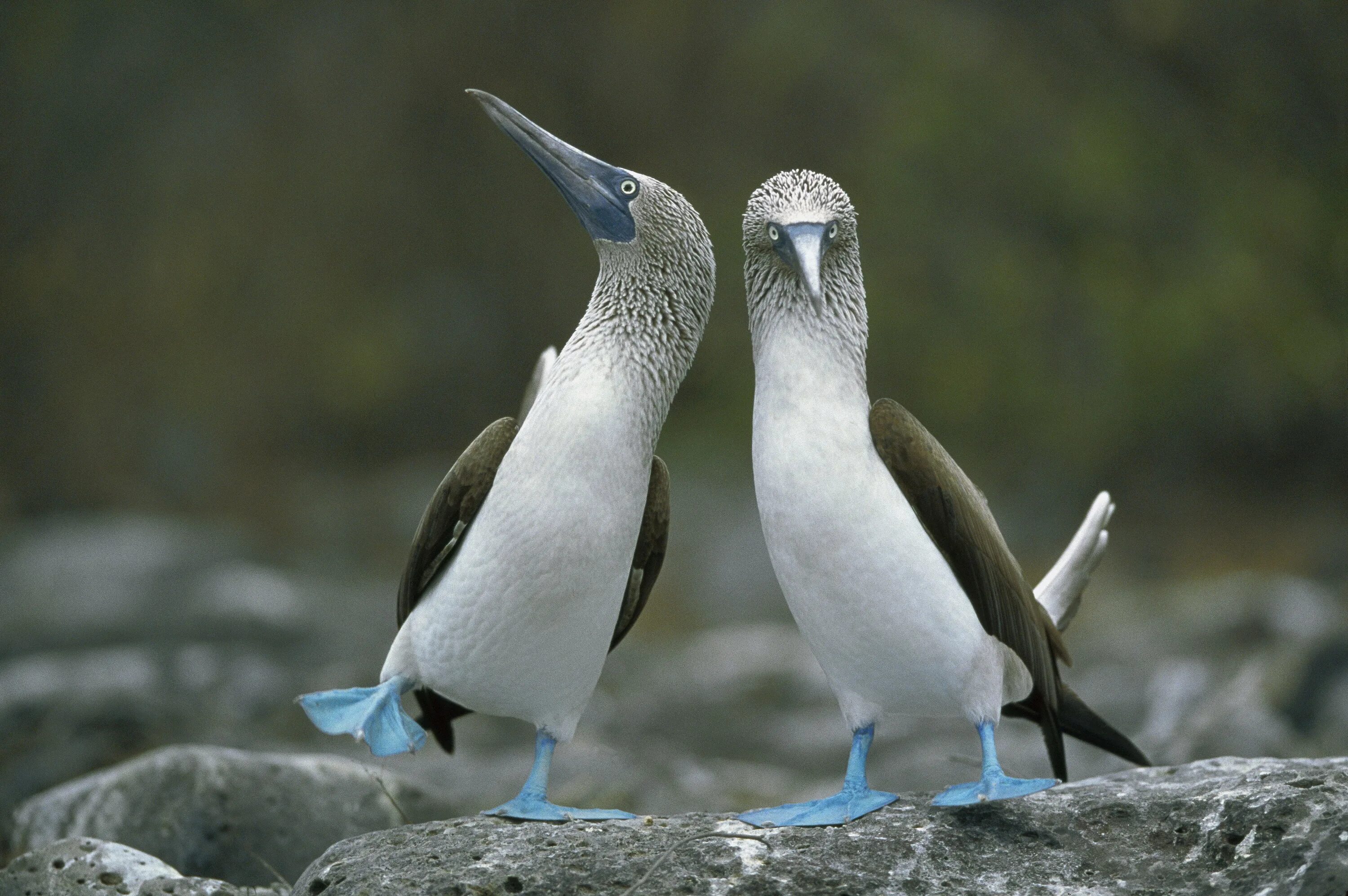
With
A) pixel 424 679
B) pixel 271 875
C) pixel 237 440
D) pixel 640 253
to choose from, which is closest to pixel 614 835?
pixel 424 679

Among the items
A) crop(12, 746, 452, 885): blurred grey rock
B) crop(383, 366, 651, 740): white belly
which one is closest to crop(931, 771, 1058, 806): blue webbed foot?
crop(383, 366, 651, 740): white belly

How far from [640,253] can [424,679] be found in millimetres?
1301

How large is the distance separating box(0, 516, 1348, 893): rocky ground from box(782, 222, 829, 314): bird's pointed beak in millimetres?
1590

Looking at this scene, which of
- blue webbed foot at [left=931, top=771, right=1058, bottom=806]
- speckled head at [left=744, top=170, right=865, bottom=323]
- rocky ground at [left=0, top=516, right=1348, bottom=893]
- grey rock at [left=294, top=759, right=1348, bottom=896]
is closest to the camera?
grey rock at [left=294, top=759, right=1348, bottom=896]

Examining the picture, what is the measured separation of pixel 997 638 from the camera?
129 inches

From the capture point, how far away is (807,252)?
10.2ft

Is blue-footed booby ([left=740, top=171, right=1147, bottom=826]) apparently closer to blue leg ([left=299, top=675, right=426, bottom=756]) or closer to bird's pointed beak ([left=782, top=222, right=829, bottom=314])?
bird's pointed beak ([left=782, top=222, right=829, bottom=314])

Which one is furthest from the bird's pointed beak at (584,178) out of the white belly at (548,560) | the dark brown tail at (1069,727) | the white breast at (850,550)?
the dark brown tail at (1069,727)

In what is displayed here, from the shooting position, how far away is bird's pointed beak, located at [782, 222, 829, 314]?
10.0 ft

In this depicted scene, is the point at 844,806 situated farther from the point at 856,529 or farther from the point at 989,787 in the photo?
the point at 856,529

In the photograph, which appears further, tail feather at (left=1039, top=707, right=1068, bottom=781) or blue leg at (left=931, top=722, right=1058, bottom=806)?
tail feather at (left=1039, top=707, right=1068, bottom=781)

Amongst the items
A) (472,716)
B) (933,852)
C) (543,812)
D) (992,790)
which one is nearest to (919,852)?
(933,852)

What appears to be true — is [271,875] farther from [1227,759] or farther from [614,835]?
[1227,759]

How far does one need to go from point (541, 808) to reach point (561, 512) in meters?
0.79
